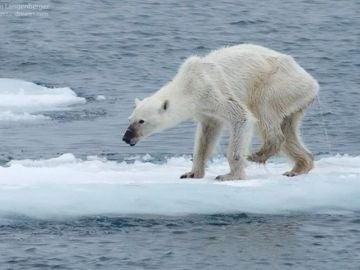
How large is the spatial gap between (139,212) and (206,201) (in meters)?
0.70

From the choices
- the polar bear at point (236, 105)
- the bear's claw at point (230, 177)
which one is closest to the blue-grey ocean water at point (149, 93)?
the bear's claw at point (230, 177)

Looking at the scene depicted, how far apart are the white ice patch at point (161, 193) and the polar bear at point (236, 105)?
13.6 inches

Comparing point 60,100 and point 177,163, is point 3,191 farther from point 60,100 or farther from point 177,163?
point 60,100

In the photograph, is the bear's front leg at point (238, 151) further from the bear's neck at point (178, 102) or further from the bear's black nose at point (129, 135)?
the bear's black nose at point (129, 135)

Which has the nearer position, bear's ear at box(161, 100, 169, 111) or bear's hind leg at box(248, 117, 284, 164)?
bear's ear at box(161, 100, 169, 111)

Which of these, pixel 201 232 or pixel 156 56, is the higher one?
pixel 156 56

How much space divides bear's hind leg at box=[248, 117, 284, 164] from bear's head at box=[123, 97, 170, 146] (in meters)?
1.09

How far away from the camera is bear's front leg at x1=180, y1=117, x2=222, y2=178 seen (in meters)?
14.0

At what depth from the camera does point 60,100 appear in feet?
68.3

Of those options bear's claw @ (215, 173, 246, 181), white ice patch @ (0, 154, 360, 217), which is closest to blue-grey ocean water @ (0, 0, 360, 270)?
white ice patch @ (0, 154, 360, 217)

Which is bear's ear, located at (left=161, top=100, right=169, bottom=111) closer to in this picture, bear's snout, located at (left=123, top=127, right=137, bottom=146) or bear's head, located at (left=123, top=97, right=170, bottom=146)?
bear's head, located at (left=123, top=97, right=170, bottom=146)

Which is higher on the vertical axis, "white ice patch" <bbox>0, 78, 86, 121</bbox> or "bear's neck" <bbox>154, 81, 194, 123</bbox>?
"white ice patch" <bbox>0, 78, 86, 121</bbox>

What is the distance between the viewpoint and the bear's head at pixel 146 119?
44.2 feet

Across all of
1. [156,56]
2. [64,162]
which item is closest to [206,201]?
[64,162]
